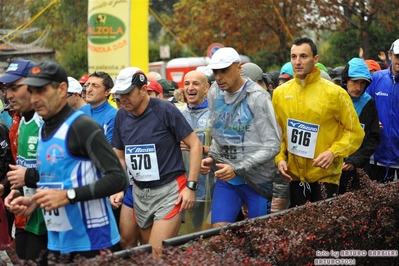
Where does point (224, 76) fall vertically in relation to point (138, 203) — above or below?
above

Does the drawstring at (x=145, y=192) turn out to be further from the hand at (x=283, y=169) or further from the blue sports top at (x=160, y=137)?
the hand at (x=283, y=169)

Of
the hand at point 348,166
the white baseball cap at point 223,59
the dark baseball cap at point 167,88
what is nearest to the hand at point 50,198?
the white baseball cap at point 223,59

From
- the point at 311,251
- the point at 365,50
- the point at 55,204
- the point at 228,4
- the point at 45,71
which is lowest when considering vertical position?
the point at 311,251

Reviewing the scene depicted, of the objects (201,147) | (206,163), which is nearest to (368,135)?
(206,163)

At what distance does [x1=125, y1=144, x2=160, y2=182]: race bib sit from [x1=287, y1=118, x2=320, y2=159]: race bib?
1542mm

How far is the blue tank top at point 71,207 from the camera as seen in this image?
4.71 metres

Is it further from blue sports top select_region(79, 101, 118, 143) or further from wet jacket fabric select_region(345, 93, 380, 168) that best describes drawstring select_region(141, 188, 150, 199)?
wet jacket fabric select_region(345, 93, 380, 168)

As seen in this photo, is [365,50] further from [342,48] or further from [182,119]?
[182,119]

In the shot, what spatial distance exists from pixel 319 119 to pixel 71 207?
2999mm

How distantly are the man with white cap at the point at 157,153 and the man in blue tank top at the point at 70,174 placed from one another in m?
1.39

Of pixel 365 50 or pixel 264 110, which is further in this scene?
pixel 365 50

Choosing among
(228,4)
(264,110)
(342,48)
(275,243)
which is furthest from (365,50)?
(275,243)

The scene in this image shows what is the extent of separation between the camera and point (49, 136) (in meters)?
4.76

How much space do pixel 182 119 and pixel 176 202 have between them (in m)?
0.69
